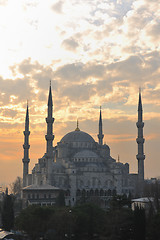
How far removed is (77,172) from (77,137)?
9.97m

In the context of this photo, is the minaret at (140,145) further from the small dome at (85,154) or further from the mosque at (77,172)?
the small dome at (85,154)

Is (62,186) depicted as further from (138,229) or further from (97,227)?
(138,229)

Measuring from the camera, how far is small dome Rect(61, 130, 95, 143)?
242 feet

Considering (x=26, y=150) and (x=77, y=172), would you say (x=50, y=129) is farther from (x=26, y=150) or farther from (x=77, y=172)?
(x=26, y=150)

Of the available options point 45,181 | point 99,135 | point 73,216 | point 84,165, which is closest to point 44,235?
point 73,216

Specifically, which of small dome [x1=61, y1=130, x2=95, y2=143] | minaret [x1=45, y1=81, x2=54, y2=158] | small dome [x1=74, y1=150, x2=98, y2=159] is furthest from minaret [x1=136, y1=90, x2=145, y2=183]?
minaret [x1=45, y1=81, x2=54, y2=158]

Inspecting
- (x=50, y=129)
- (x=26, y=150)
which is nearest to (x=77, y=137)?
(x=26, y=150)

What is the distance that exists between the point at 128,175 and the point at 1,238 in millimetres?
39861

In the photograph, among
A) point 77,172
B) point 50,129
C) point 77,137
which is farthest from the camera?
point 77,137

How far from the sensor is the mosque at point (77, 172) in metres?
61.1

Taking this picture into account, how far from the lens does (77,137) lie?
243 feet

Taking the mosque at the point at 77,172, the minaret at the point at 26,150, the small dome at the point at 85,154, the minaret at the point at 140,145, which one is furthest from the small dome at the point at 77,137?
the minaret at the point at 140,145

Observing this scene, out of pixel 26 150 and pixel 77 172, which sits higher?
pixel 26 150

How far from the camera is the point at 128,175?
68.9 meters
